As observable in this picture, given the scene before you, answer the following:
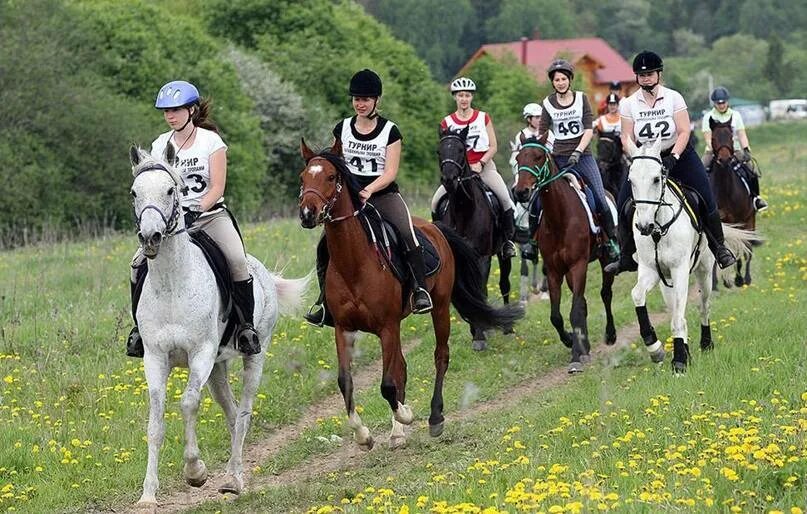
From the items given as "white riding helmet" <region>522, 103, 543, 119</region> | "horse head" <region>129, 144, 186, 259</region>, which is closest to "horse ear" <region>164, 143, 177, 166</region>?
"horse head" <region>129, 144, 186, 259</region>

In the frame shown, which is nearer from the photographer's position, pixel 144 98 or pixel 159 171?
pixel 159 171

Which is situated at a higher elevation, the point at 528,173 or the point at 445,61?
the point at 445,61

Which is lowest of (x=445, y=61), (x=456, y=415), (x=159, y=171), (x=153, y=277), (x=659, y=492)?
(x=456, y=415)

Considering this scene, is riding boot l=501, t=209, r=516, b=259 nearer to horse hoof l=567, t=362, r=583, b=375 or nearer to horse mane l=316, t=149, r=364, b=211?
horse hoof l=567, t=362, r=583, b=375

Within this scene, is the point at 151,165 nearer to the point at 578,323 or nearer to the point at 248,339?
the point at 248,339

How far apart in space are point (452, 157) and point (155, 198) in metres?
6.97

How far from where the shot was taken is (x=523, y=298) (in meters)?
19.2

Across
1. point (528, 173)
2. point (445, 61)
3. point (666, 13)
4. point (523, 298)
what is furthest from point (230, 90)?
point (666, 13)

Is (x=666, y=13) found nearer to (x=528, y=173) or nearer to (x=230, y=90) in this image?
(x=230, y=90)

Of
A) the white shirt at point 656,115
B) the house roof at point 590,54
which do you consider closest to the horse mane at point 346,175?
the white shirt at point 656,115

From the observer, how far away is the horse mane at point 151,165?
28.5ft

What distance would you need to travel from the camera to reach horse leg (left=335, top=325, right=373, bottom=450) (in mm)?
10562

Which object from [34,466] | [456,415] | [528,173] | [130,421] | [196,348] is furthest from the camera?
[528,173]

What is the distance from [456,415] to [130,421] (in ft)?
11.5
